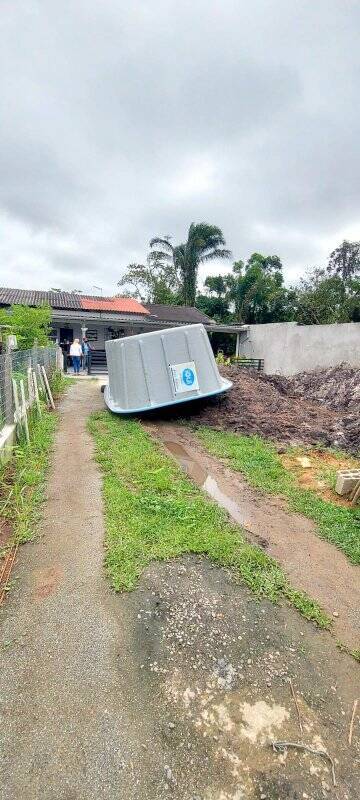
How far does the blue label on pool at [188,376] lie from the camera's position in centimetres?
747

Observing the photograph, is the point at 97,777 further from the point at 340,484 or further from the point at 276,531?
the point at 340,484

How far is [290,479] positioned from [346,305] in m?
19.8

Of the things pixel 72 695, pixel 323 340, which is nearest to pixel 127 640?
pixel 72 695

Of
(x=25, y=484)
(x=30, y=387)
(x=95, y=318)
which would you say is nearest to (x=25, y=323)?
(x=30, y=387)

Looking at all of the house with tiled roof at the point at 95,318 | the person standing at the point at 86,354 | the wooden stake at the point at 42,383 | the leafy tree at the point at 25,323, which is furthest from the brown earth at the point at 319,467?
the house with tiled roof at the point at 95,318

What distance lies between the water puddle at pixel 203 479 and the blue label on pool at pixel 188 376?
1363 mm

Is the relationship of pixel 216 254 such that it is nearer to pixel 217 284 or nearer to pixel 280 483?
pixel 217 284

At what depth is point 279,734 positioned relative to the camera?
1788 mm

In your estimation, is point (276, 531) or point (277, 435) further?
point (277, 435)

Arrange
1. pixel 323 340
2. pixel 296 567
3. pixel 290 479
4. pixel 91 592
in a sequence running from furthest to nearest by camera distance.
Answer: pixel 323 340 → pixel 290 479 → pixel 296 567 → pixel 91 592

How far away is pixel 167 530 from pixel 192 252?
2564 cm

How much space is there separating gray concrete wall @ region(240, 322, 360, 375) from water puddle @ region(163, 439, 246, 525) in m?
8.96

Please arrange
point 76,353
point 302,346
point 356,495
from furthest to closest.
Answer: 1. point 76,353
2. point 302,346
3. point 356,495

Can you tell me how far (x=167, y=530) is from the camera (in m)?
3.38
